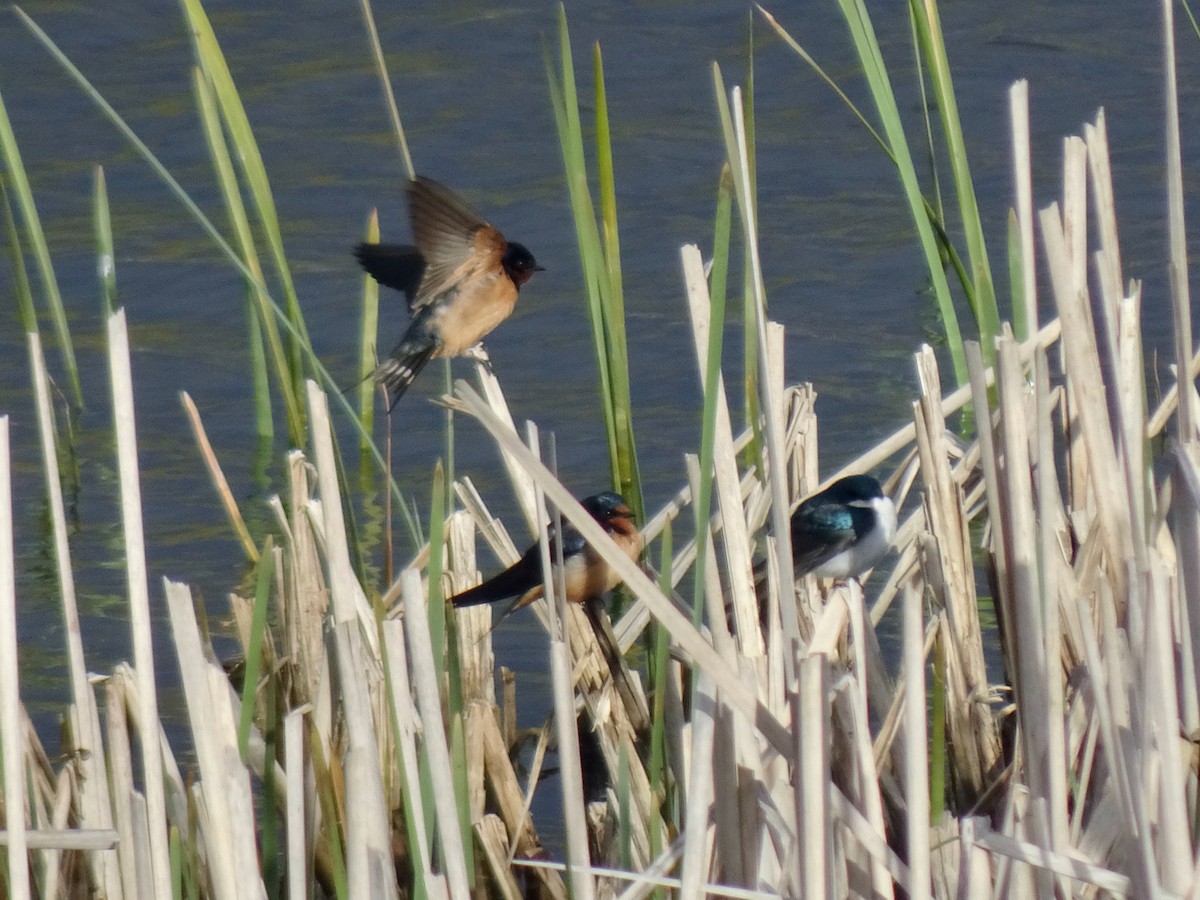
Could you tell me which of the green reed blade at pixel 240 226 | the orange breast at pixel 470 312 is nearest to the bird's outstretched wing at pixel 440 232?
the orange breast at pixel 470 312

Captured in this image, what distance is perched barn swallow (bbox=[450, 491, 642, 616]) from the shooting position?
14.1 feet

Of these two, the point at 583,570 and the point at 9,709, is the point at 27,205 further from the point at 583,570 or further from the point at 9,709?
the point at 9,709

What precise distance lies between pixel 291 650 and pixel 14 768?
1154 mm

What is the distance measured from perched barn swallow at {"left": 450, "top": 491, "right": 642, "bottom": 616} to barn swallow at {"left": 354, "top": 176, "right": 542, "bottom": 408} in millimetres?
798

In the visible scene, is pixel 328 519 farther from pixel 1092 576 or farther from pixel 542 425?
pixel 542 425

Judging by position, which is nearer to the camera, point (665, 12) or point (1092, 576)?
point (1092, 576)

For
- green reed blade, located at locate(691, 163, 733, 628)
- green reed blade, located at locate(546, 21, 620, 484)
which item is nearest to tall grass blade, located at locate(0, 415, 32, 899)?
green reed blade, located at locate(691, 163, 733, 628)

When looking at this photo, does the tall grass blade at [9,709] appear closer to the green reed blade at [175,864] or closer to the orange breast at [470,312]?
the green reed blade at [175,864]

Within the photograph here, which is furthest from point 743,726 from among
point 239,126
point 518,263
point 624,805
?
point 518,263

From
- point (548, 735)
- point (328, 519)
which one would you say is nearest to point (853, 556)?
point (548, 735)

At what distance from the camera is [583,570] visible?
4.56 metres

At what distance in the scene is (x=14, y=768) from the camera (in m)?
2.45

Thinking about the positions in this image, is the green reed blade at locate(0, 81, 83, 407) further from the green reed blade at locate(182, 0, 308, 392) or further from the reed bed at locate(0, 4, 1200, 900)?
Answer: the reed bed at locate(0, 4, 1200, 900)

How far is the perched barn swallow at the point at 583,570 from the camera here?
14.1 ft
